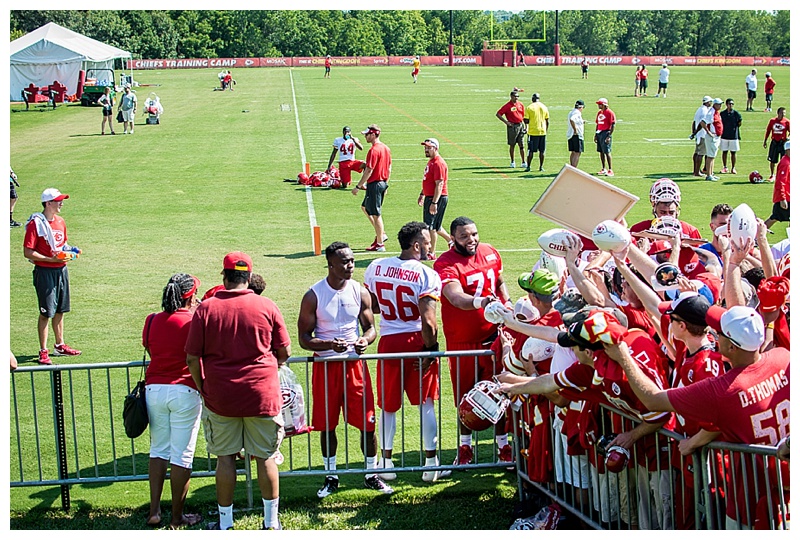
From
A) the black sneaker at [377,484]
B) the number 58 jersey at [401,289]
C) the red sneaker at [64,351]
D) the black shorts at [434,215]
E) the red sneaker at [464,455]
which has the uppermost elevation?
the number 58 jersey at [401,289]

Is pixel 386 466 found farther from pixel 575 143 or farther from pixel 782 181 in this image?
pixel 575 143

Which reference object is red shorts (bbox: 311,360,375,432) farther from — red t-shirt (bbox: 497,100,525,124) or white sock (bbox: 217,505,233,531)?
red t-shirt (bbox: 497,100,525,124)

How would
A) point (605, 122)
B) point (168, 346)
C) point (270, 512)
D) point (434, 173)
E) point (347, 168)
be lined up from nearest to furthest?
point (270, 512), point (168, 346), point (434, 173), point (347, 168), point (605, 122)

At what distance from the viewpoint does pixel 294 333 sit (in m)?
10.7

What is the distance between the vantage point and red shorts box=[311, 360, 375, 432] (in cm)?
686

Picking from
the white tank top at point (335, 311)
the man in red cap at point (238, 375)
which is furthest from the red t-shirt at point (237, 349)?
the white tank top at point (335, 311)

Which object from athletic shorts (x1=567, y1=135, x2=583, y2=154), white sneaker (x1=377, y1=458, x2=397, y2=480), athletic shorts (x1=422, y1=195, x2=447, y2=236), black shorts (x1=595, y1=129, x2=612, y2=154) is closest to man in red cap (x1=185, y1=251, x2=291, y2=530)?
white sneaker (x1=377, y1=458, x2=397, y2=480)

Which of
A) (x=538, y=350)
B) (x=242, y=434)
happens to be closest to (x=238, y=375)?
(x=242, y=434)

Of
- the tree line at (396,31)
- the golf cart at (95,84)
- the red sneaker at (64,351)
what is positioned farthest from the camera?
the tree line at (396,31)

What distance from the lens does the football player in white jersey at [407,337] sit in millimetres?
6992

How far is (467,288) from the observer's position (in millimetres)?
7355

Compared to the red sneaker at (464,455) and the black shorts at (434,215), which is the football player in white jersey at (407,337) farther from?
the black shorts at (434,215)

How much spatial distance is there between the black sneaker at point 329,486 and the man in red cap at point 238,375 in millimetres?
649

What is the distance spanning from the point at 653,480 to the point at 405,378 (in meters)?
2.19
